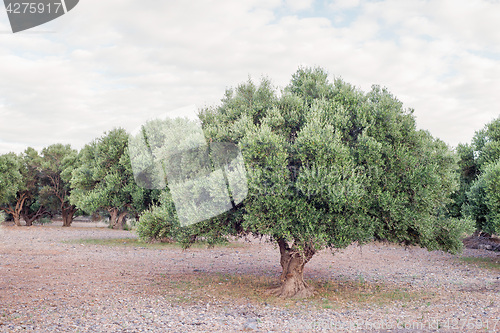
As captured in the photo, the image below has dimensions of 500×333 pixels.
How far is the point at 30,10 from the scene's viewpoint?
52.1 ft

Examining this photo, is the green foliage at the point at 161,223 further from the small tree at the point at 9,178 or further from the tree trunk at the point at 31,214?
the tree trunk at the point at 31,214

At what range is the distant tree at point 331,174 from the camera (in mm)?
15500

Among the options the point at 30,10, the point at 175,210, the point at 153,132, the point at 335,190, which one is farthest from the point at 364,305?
the point at 153,132

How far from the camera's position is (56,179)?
70625 millimetres

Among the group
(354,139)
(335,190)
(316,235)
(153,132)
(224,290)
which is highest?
(153,132)

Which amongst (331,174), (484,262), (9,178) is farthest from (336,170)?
(9,178)

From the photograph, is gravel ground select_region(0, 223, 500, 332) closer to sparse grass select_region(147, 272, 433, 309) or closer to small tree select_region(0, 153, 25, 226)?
sparse grass select_region(147, 272, 433, 309)

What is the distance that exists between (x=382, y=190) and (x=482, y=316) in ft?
21.6

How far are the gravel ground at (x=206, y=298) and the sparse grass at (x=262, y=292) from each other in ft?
0.38

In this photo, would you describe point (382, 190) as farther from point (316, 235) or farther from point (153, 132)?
point (153, 132)

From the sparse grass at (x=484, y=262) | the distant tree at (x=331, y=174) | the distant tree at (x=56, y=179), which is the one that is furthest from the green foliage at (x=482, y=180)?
the distant tree at (x=56, y=179)

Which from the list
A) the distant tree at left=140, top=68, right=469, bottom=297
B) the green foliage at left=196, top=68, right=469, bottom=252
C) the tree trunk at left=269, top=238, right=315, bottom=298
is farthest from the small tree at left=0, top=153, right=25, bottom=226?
the tree trunk at left=269, top=238, right=315, bottom=298

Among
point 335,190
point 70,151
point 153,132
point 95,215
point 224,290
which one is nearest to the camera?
point 335,190

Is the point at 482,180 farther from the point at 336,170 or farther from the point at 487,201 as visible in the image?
the point at 336,170
